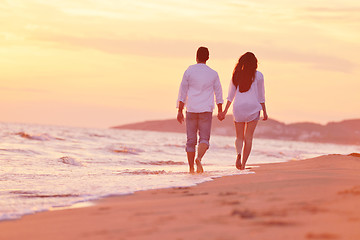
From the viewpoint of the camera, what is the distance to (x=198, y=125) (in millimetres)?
8086

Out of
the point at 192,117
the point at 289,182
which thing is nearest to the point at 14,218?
the point at 289,182

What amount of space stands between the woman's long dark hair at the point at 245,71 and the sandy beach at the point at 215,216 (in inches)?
156

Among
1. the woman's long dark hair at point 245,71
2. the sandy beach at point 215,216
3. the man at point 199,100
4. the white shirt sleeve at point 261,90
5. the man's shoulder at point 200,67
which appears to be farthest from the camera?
the white shirt sleeve at point 261,90

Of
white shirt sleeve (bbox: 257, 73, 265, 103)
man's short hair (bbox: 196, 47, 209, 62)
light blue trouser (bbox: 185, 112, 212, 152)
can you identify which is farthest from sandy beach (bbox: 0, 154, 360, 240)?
man's short hair (bbox: 196, 47, 209, 62)

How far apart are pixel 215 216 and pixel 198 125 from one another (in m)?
4.93

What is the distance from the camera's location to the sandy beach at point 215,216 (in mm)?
2775

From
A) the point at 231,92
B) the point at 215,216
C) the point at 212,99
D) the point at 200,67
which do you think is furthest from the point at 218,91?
the point at 215,216

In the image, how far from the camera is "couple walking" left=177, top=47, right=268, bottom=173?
26.3 ft

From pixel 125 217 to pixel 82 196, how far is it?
1.47m

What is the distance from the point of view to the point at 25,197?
16.4 feet

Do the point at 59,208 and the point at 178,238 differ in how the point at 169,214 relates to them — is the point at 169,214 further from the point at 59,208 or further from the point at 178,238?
the point at 59,208

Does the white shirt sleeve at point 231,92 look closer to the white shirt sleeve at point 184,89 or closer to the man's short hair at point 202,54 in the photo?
the man's short hair at point 202,54

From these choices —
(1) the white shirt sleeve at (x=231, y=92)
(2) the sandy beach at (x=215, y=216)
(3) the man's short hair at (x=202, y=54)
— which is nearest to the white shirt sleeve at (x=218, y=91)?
(1) the white shirt sleeve at (x=231, y=92)

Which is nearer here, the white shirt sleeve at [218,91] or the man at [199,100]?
the man at [199,100]
